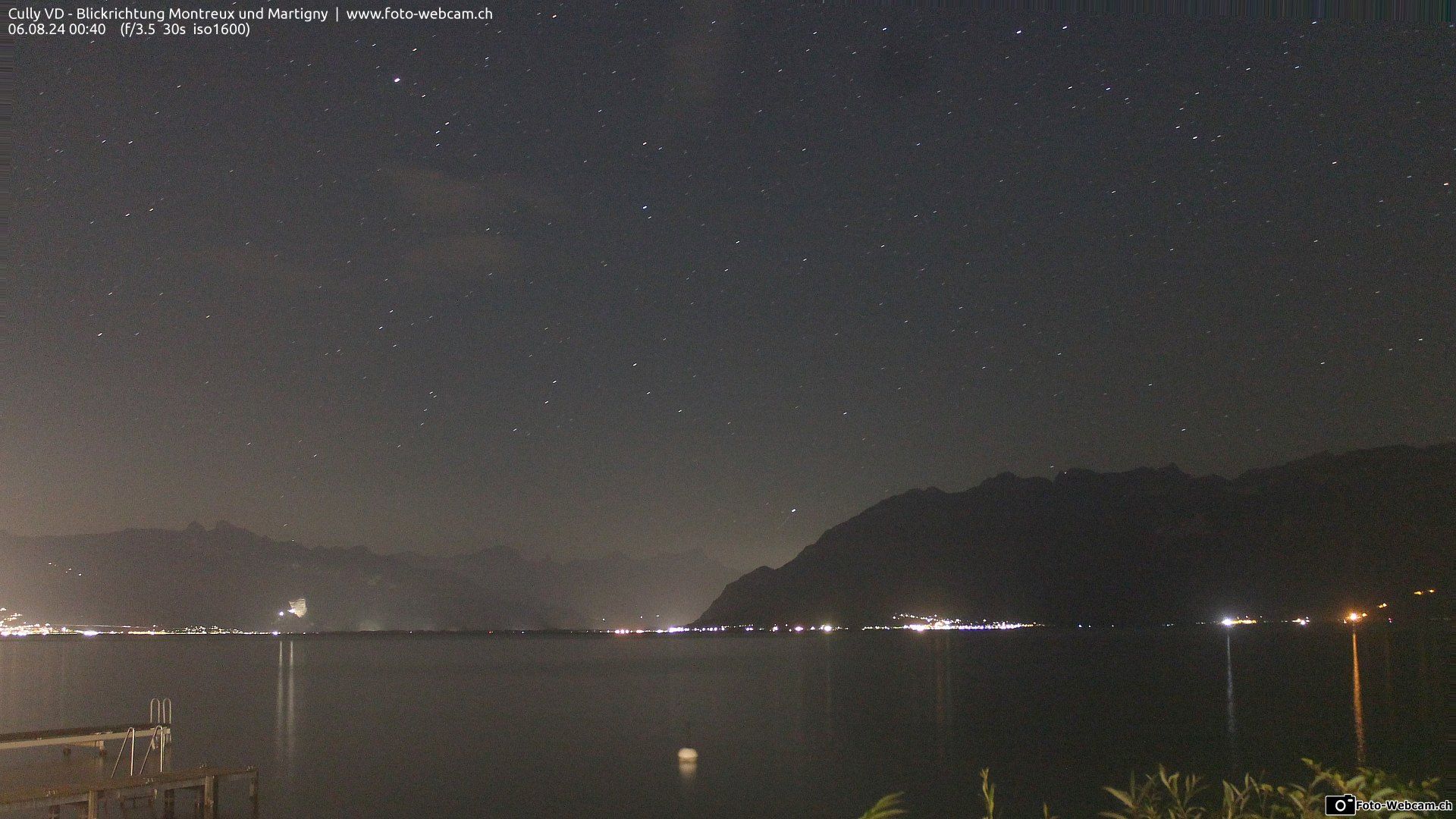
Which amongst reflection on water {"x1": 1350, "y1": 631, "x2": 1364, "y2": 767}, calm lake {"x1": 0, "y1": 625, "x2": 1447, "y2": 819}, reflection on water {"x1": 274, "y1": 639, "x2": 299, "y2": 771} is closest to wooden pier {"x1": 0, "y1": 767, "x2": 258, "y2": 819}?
calm lake {"x1": 0, "y1": 625, "x2": 1447, "y2": 819}

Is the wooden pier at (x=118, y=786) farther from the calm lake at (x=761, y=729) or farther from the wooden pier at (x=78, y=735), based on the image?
the calm lake at (x=761, y=729)

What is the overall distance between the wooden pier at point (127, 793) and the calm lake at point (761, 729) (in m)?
3.98

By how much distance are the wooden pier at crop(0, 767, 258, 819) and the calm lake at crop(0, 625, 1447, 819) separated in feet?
13.1

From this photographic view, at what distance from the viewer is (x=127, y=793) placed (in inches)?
1271

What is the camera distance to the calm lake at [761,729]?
1548 inches

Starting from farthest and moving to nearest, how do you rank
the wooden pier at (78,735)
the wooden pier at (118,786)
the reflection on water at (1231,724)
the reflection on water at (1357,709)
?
the reflection on water at (1357,709), the reflection on water at (1231,724), the wooden pier at (78,735), the wooden pier at (118,786)

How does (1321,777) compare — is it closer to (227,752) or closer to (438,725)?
(227,752)

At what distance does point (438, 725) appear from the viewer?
63.5 m

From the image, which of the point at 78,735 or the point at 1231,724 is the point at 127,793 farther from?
the point at 1231,724

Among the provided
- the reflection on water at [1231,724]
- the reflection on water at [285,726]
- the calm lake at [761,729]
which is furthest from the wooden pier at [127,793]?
the reflection on water at [1231,724]

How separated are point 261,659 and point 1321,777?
198 metres

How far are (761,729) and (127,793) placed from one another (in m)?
35.4

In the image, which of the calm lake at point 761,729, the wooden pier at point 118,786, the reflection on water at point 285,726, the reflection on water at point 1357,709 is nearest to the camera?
the wooden pier at point 118,786

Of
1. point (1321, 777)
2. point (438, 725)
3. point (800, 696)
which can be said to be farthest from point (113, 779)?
point (800, 696)
